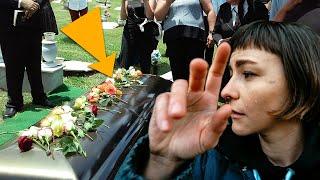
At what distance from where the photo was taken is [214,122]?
1283 mm

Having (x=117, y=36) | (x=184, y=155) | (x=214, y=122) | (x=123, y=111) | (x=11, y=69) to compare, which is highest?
(x=214, y=122)

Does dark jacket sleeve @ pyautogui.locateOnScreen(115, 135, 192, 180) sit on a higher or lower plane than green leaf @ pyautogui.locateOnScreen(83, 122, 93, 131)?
higher

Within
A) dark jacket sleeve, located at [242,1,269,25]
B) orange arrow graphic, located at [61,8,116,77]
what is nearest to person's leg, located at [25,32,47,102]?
orange arrow graphic, located at [61,8,116,77]

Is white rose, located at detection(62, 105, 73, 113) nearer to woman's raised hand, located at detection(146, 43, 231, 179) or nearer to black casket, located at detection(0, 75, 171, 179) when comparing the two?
black casket, located at detection(0, 75, 171, 179)

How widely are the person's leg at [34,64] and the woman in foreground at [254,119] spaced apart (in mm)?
3745

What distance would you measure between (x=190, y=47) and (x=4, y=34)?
6.42ft

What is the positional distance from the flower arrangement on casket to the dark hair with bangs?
128 cm

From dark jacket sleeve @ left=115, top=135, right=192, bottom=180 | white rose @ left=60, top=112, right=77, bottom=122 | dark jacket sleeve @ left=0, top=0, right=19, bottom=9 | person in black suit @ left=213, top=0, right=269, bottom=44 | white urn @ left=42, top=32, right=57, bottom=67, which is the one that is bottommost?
white urn @ left=42, top=32, right=57, bottom=67

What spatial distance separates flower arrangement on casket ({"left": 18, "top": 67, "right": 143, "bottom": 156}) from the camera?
2.59 metres

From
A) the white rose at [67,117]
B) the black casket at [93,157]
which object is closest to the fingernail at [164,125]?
the black casket at [93,157]

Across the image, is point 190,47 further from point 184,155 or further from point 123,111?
point 184,155

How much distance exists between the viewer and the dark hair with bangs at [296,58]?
5.25 ft

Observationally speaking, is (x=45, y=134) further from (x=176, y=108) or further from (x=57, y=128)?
(x=176, y=108)

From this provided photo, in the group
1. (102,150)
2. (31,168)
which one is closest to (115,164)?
(102,150)
